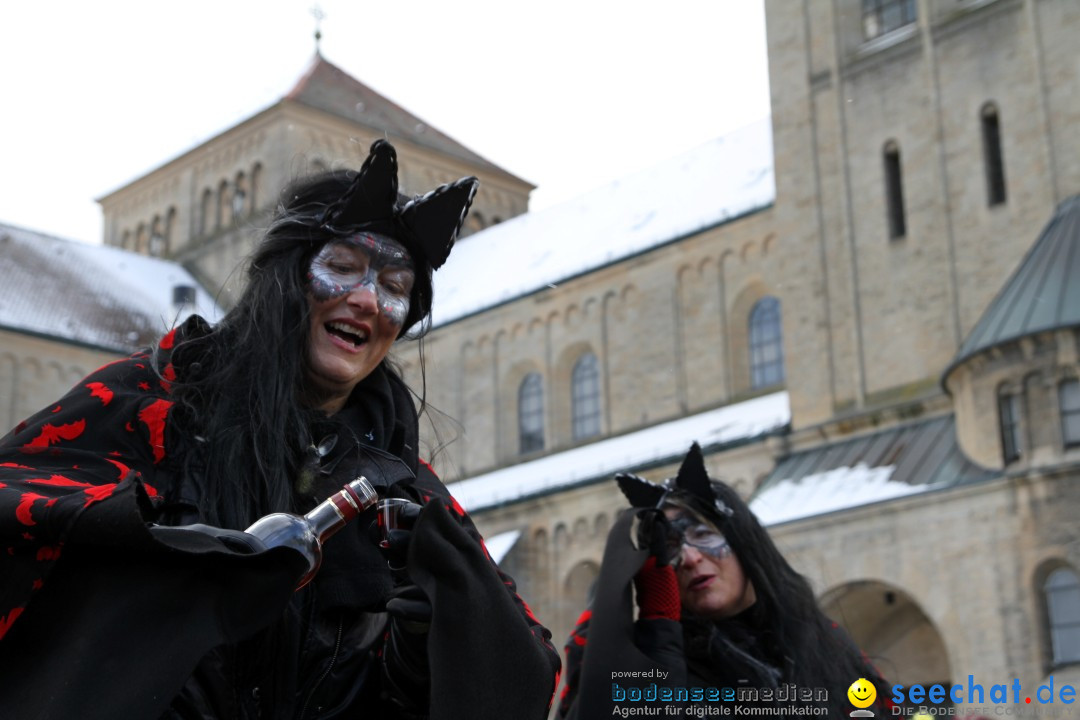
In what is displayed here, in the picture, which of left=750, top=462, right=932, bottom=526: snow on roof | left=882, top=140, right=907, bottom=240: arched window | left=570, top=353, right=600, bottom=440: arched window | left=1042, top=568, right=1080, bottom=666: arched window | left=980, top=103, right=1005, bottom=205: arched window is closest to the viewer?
left=1042, top=568, right=1080, bottom=666: arched window

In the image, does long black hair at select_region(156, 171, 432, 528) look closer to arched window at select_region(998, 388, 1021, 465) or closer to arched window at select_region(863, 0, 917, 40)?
arched window at select_region(998, 388, 1021, 465)

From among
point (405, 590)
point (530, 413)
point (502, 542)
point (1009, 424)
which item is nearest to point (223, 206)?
point (530, 413)

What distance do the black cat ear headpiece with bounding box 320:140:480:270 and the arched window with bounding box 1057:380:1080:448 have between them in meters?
16.3

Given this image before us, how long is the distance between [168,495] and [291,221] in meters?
0.65

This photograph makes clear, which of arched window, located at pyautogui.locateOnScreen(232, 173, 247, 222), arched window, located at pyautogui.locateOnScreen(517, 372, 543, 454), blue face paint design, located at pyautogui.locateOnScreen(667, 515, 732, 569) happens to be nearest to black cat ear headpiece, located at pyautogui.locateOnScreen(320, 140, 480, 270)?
blue face paint design, located at pyautogui.locateOnScreen(667, 515, 732, 569)

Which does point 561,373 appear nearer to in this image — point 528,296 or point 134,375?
point 528,296

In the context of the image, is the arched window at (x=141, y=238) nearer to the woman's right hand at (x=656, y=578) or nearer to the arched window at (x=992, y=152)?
the arched window at (x=992, y=152)

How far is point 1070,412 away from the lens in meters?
17.9

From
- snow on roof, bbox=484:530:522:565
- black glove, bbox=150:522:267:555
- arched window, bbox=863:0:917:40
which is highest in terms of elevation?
arched window, bbox=863:0:917:40

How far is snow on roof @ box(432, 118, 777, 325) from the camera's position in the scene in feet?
97.1

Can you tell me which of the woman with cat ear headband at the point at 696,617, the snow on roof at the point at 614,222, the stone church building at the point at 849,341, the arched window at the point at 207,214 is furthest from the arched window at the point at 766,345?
the woman with cat ear headband at the point at 696,617

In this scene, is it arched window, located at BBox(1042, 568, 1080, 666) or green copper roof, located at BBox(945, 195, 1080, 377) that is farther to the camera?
green copper roof, located at BBox(945, 195, 1080, 377)

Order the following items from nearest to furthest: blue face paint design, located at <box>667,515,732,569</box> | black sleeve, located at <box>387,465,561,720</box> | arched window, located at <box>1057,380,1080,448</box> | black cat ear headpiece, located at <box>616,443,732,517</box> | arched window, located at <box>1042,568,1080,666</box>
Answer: black sleeve, located at <box>387,465,561,720</box>, blue face paint design, located at <box>667,515,732,569</box>, black cat ear headpiece, located at <box>616,443,732,517</box>, arched window, located at <box>1042,568,1080,666</box>, arched window, located at <box>1057,380,1080,448</box>

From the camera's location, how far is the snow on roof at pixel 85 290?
3503cm
